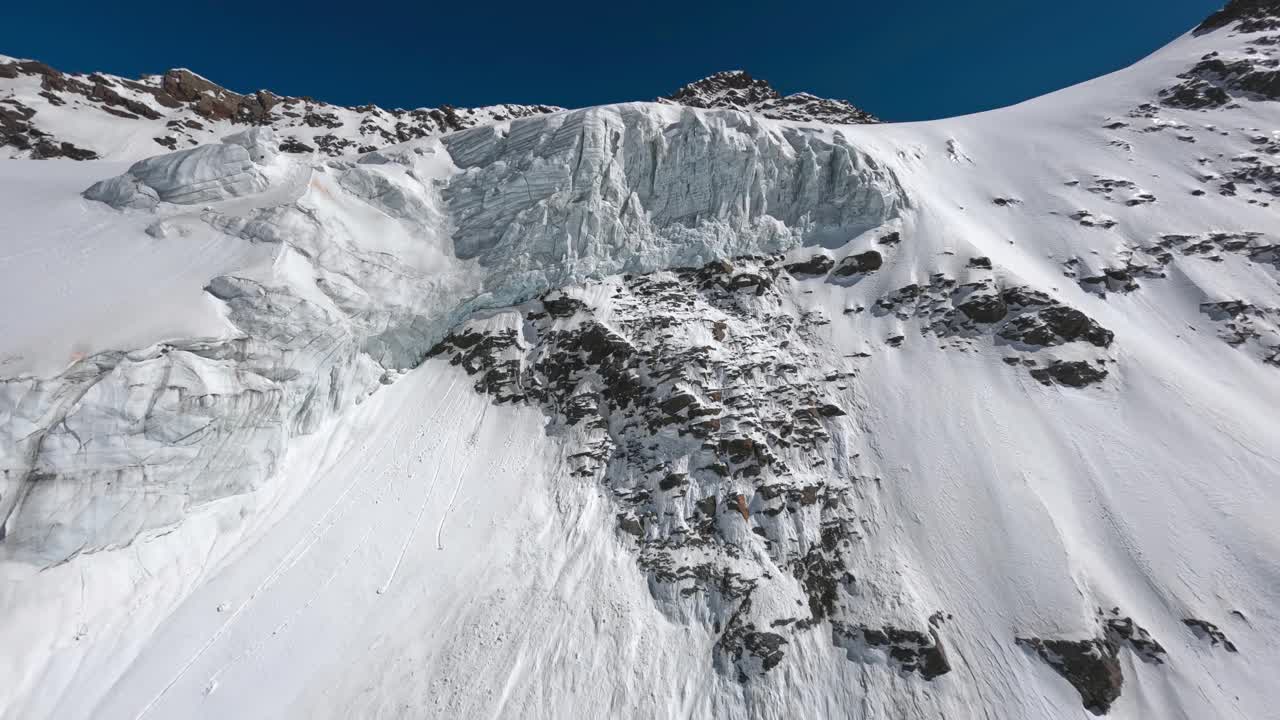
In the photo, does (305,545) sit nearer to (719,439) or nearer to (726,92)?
(719,439)

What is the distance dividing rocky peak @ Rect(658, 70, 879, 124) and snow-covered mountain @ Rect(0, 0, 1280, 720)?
36636mm

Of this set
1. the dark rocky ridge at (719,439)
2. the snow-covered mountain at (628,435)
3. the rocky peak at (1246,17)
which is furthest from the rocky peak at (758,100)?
the dark rocky ridge at (719,439)

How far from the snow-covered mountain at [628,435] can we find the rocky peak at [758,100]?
36636 millimetres

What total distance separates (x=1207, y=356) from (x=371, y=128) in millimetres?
65653

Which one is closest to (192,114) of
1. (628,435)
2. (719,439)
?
(628,435)

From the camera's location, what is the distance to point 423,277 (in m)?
23.6

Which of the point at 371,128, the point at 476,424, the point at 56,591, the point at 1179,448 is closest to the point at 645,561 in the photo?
the point at 476,424

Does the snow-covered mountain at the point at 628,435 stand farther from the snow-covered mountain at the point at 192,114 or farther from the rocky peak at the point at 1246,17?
the rocky peak at the point at 1246,17

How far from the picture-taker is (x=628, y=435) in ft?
64.1

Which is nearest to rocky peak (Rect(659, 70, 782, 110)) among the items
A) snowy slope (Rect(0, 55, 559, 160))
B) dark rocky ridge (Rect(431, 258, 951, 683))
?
snowy slope (Rect(0, 55, 559, 160))

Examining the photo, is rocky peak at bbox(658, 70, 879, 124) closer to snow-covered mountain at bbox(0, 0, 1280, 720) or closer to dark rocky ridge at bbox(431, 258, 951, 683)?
snow-covered mountain at bbox(0, 0, 1280, 720)

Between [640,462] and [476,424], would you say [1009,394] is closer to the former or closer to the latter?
[640,462]

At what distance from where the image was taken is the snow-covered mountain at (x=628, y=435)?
13.1 m

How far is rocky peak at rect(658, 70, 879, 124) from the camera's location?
60.5m
